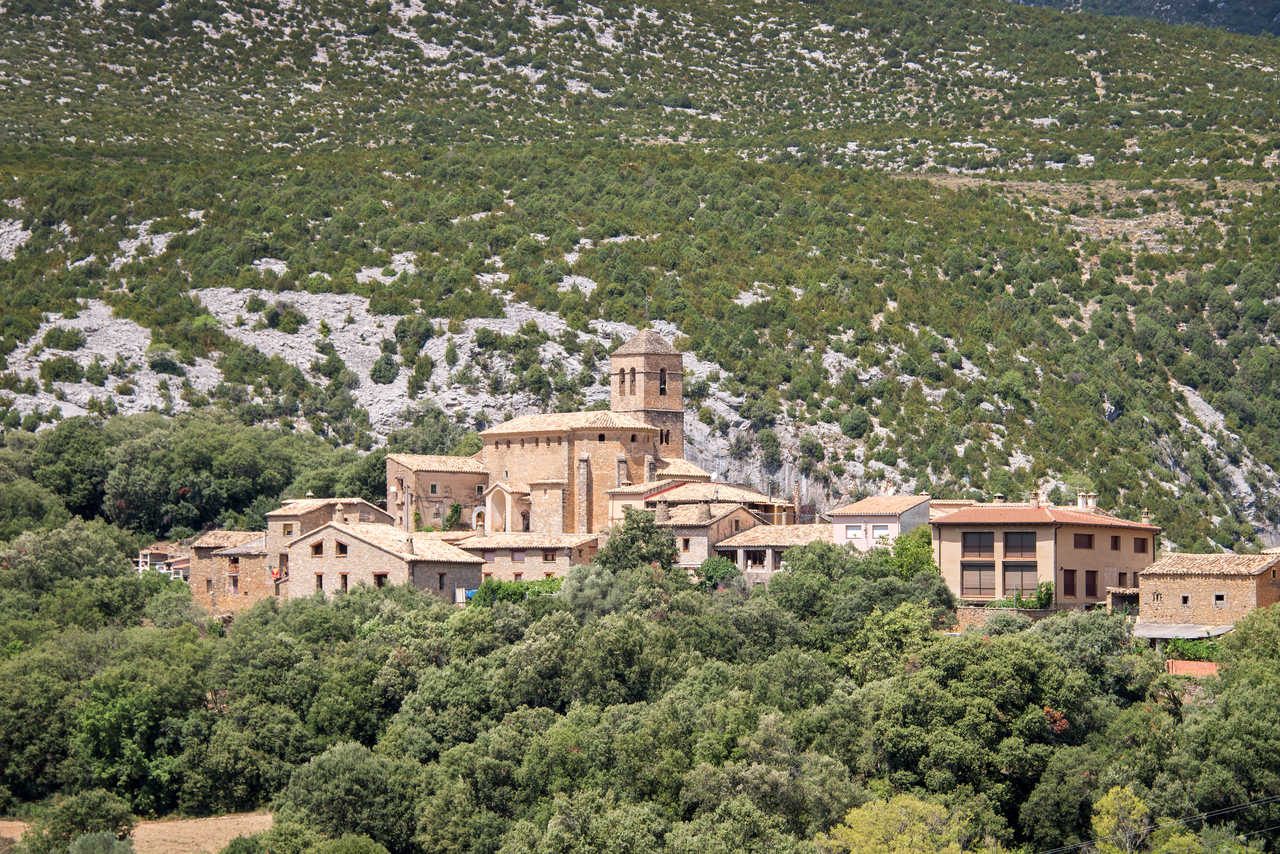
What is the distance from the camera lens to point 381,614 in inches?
2844

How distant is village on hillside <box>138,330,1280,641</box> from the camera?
223ft

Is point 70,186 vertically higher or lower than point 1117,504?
higher

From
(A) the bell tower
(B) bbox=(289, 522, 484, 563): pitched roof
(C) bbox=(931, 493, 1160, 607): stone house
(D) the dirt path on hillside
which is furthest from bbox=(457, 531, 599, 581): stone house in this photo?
(D) the dirt path on hillside

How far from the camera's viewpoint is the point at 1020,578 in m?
69.2

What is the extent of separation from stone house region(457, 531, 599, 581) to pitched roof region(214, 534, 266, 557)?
26.0 feet

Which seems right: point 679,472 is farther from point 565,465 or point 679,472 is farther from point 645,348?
point 645,348

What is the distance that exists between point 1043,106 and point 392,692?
356ft

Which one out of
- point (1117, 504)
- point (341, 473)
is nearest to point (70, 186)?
point (341, 473)

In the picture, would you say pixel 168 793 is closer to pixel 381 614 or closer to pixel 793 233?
pixel 381 614

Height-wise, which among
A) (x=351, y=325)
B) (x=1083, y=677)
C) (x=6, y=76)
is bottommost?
(x=1083, y=677)

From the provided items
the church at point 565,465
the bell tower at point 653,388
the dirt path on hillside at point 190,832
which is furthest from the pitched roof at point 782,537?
the dirt path on hillside at point 190,832

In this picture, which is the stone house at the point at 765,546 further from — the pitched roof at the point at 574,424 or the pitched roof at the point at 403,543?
the pitched roof at the point at 403,543

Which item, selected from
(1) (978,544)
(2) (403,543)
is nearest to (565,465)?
(2) (403,543)

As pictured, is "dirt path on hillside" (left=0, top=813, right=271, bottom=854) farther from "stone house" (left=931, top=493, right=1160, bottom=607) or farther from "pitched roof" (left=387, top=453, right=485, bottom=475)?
"stone house" (left=931, top=493, right=1160, bottom=607)
